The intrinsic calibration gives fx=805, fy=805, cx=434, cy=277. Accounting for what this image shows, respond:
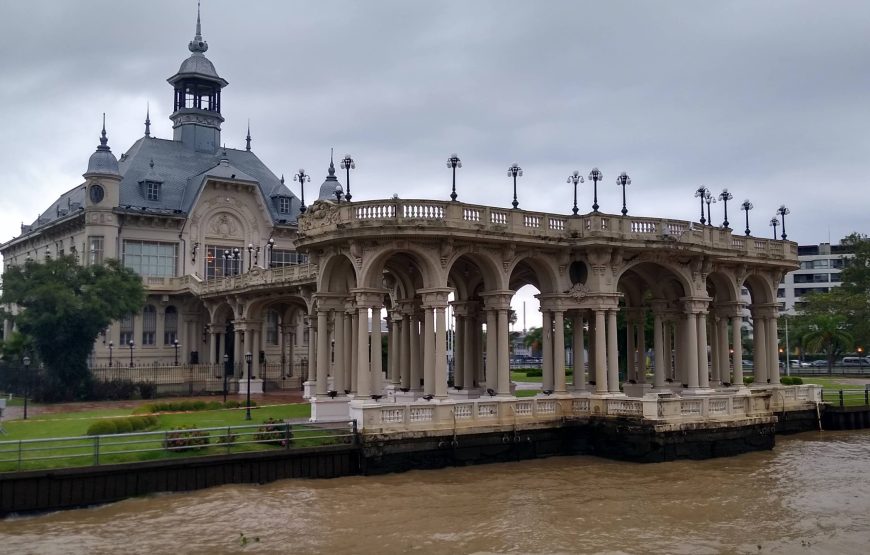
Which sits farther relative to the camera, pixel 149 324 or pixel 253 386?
pixel 149 324

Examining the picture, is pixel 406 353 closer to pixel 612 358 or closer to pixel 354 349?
pixel 354 349

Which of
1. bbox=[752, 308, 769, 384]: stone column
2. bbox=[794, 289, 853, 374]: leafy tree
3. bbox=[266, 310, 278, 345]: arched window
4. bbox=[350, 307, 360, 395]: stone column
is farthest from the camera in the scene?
bbox=[794, 289, 853, 374]: leafy tree

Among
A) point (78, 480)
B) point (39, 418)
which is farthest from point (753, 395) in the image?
point (39, 418)

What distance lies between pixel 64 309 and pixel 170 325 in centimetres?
1655

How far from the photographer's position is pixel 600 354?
111 ft

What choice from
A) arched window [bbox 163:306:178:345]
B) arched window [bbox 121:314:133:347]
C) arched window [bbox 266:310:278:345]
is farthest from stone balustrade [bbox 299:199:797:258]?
arched window [bbox 266:310:278:345]

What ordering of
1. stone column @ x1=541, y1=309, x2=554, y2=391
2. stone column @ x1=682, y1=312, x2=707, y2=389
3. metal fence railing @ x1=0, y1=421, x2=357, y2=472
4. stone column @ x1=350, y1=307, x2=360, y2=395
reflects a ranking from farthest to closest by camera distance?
stone column @ x1=682, y1=312, x2=707, y2=389 < stone column @ x1=541, y1=309, x2=554, y2=391 < stone column @ x1=350, y1=307, x2=360, y2=395 < metal fence railing @ x1=0, y1=421, x2=357, y2=472

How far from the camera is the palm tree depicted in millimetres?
76125

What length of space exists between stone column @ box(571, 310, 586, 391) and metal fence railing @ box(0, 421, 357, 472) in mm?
11401

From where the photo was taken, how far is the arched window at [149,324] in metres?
63.1

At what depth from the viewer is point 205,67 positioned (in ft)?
240

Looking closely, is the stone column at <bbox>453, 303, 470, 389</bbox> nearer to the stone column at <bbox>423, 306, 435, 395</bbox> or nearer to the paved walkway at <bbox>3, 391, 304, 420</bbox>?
the stone column at <bbox>423, 306, 435, 395</bbox>

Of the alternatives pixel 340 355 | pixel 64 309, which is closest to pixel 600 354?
pixel 340 355

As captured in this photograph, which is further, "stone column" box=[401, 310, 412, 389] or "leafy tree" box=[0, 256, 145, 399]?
"leafy tree" box=[0, 256, 145, 399]
